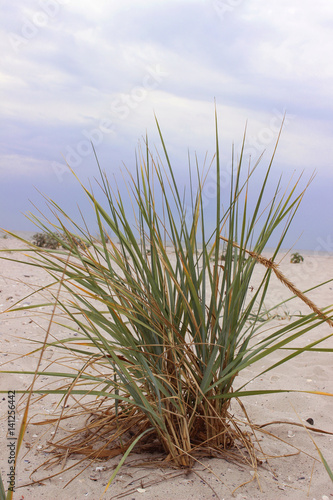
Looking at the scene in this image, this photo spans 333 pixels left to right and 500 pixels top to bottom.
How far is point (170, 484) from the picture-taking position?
1.48 meters

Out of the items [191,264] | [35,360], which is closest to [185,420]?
[191,264]

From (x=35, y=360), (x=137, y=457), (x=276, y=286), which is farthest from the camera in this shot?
(x=276, y=286)

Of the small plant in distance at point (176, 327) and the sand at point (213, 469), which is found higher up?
the small plant in distance at point (176, 327)

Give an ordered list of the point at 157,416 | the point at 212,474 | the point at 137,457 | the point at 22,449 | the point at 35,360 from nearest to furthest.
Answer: the point at 157,416 < the point at 212,474 < the point at 137,457 < the point at 22,449 < the point at 35,360

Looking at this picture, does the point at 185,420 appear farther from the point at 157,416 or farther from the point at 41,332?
the point at 41,332

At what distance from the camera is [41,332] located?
3553 millimetres

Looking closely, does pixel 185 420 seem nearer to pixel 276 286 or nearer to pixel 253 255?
pixel 253 255

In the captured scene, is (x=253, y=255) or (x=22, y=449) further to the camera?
(x=22, y=449)

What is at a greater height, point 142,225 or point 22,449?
point 142,225

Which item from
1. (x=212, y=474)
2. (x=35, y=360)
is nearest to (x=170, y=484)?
(x=212, y=474)

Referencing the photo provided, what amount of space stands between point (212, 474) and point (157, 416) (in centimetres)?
32

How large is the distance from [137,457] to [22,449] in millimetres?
493

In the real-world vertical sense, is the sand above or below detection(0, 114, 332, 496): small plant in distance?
below

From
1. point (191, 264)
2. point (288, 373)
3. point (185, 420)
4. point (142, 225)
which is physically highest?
point (142, 225)
